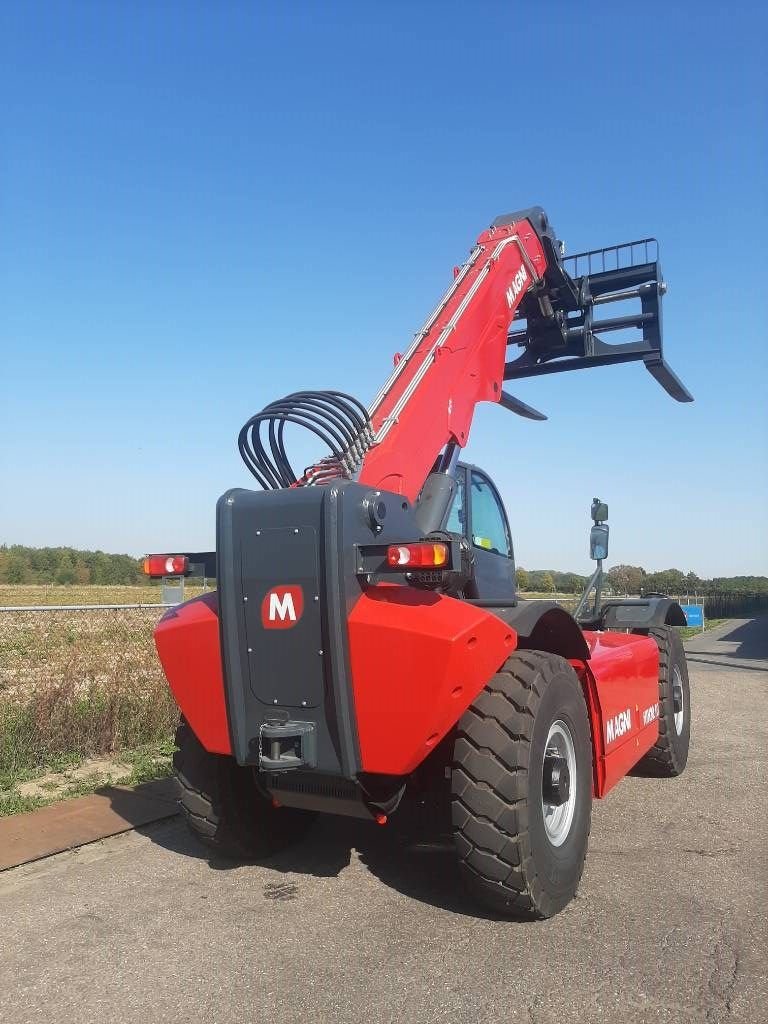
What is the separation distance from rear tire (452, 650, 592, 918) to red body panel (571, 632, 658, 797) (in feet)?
2.24

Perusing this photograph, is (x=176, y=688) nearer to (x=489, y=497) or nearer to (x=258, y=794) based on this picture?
(x=258, y=794)

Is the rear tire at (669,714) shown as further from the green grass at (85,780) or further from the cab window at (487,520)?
the green grass at (85,780)

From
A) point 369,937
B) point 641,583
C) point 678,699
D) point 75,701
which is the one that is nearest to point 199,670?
point 369,937

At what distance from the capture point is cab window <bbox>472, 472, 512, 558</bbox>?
5090mm

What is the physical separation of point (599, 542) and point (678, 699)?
5.03 feet

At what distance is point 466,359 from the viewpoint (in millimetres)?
5578

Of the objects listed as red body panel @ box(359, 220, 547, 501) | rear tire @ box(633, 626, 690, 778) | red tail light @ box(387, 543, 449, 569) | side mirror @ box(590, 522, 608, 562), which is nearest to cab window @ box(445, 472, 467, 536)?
red body panel @ box(359, 220, 547, 501)

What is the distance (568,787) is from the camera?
4102 millimetres

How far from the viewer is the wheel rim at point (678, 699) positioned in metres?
6.67

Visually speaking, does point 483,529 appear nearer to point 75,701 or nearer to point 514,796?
point 514,796

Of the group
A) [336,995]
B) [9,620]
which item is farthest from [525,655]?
[9,620]

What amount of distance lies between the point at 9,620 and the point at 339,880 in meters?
6.01

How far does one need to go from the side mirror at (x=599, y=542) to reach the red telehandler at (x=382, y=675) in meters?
1.68

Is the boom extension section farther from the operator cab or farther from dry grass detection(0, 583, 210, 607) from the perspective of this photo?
dry grass detection(0, 583, 210, 607)
